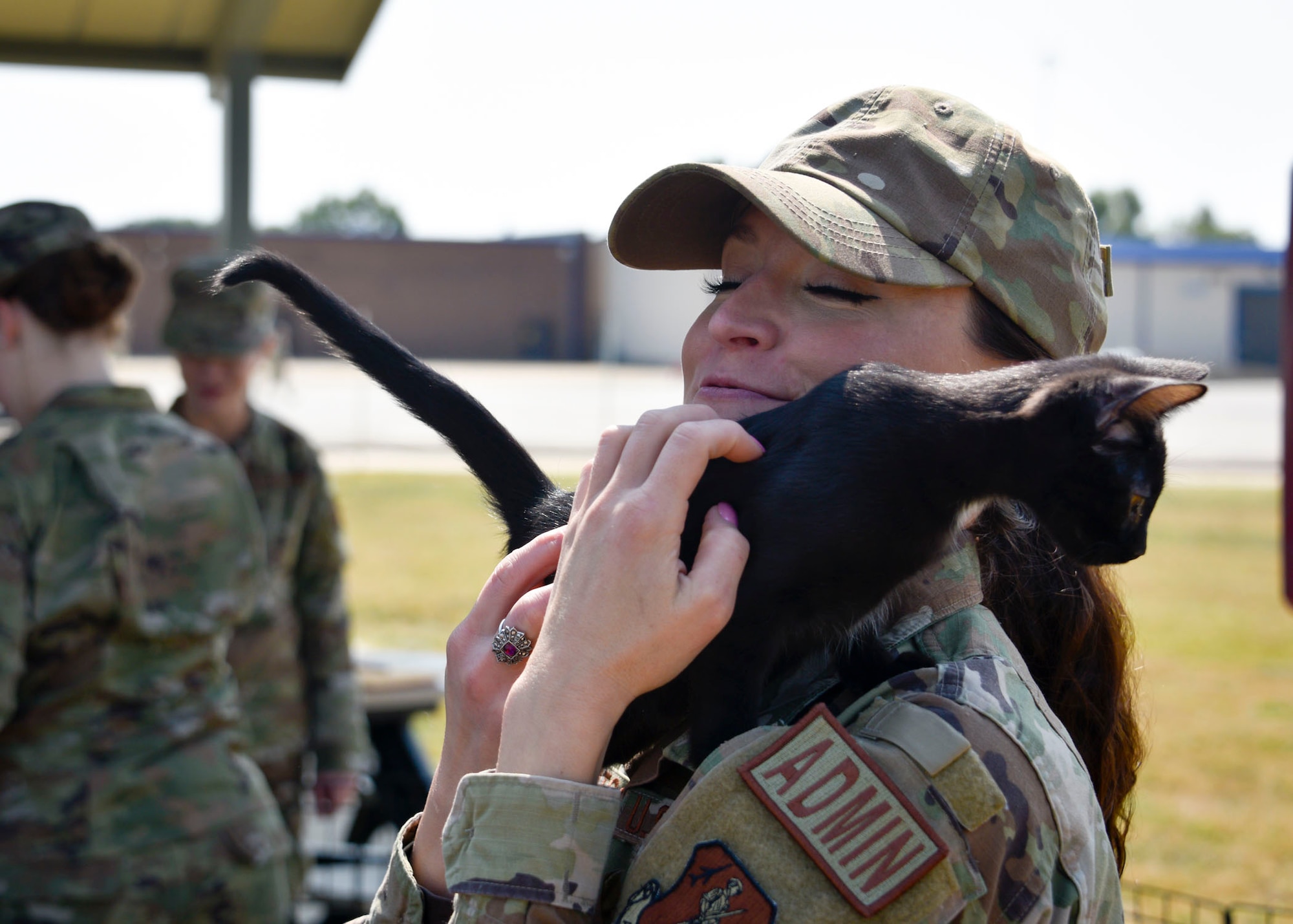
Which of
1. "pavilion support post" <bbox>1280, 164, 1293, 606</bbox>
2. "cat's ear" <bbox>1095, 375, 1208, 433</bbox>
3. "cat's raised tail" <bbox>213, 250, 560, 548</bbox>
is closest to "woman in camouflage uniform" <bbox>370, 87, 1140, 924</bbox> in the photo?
"cat's ear" <bbox>1095, 375, 1208, 433</bbox>

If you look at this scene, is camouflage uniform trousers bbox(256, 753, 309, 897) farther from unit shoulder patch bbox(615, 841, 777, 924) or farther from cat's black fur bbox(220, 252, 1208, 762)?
unit shoulder patch bbox(615, 841, 777, 924)

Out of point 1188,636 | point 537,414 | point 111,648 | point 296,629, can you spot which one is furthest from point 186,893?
point 537,414

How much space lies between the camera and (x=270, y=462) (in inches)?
191

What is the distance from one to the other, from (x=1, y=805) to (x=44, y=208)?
1.72 m

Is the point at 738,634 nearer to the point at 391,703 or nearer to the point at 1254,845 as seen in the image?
the point at 391,703

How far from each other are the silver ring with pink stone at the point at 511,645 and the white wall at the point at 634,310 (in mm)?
22832

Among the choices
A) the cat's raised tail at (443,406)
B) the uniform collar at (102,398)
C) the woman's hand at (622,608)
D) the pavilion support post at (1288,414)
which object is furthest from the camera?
the pavilion support post at (1288,414)

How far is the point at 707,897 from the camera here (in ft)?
4.19

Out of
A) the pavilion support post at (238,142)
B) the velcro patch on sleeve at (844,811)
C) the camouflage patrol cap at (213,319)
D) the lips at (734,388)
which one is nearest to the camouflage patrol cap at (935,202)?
the lips at (734,388)

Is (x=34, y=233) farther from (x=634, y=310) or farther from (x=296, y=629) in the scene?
(x=634, y=310)

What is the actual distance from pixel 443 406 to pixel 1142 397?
118 cm

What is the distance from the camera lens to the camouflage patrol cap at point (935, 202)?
160 cm

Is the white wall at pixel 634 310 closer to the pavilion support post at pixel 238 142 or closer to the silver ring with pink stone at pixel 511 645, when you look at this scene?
the pavilion support post at pixel 238 142

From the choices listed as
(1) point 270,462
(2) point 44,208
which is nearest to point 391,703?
(1) point 270,462
